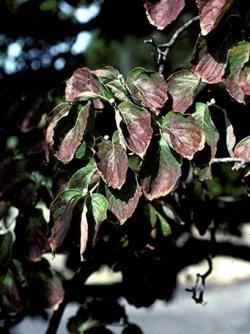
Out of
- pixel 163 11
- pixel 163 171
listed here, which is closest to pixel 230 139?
pixel 163 171

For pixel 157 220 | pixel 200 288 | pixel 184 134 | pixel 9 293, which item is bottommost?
pixel 200 288

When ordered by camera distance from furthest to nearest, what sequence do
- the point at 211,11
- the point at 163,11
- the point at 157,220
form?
1. the point at 157,220
2. the point at 163,11
3. the point at 211,11

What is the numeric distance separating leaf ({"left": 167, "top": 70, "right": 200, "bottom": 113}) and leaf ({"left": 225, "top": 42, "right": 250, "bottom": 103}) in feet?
0.36

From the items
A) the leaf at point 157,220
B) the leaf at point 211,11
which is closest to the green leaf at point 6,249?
the leaf at point 157,220

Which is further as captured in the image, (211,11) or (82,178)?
(82,178)

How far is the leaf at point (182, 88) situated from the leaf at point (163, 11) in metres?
0.14

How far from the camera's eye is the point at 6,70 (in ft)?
10.3

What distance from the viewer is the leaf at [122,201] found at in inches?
59.8

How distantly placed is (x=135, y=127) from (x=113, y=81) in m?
0.17

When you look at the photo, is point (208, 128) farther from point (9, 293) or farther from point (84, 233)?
point (9, 293)

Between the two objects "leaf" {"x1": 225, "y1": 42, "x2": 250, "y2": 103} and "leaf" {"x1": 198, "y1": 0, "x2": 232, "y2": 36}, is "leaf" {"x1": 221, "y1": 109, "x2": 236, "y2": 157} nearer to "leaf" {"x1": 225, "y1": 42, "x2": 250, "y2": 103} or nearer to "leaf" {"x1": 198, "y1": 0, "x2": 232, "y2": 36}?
"leaf" {"x1": 225, "y1": 42, "x2": 250, "y2": 103}

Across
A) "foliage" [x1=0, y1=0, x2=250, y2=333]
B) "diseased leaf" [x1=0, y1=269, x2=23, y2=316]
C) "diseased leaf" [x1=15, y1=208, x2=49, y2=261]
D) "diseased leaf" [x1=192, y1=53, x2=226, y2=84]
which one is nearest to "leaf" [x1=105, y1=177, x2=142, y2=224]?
"foliage" [x1=0, y1=0, x2=250, y2=333]

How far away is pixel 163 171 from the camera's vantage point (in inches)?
59.1

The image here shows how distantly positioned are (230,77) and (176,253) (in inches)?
46.4
